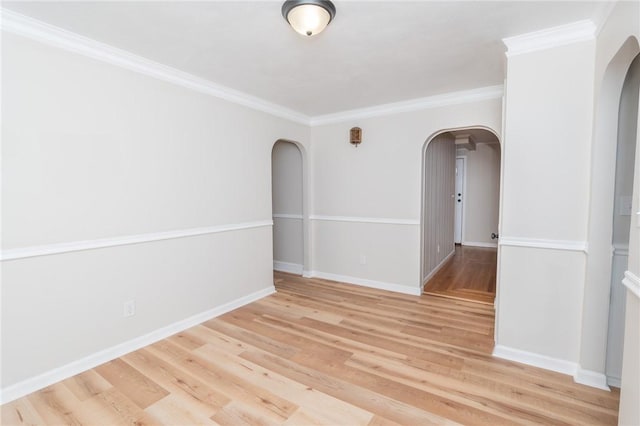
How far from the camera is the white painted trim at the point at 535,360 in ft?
7.19

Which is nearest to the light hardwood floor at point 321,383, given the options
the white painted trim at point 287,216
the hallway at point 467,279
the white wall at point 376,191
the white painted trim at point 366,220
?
the hallway at point 467,279

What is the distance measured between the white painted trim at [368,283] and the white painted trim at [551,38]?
108 inches

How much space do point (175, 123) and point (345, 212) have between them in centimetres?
247

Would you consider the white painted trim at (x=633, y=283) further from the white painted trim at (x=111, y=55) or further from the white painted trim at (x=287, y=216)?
Result: the white painted trim at (x=287, y=216)

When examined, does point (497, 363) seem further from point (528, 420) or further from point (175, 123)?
point (175, 123)

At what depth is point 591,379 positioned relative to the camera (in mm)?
2055

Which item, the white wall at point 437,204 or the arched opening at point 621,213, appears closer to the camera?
the arched opening at point 621,213

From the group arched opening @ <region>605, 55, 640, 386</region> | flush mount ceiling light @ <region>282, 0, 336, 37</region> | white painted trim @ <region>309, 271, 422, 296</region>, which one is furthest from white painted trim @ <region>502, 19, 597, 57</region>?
Result: white painted trim @ <region>309, 271, 422, 296</region>

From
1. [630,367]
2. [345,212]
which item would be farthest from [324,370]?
[345,212]

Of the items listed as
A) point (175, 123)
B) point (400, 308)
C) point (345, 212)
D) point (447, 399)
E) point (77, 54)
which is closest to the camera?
point (447, 399)

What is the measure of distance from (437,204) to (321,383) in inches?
139

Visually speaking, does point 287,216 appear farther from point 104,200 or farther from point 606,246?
point 606,246

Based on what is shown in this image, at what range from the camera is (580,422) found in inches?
67.8

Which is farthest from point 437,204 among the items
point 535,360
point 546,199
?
point 535,360
